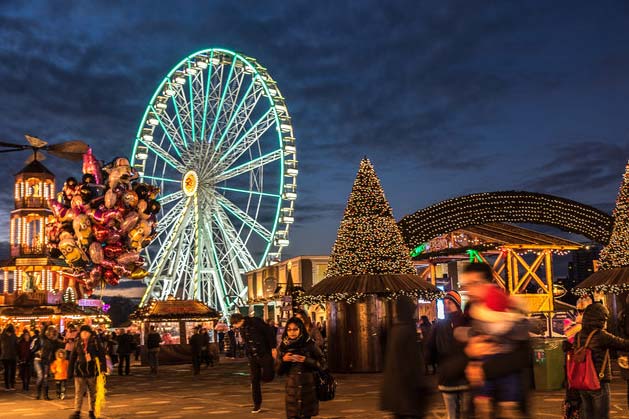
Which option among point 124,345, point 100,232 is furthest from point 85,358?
point 124,345

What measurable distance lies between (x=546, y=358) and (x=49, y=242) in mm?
8400

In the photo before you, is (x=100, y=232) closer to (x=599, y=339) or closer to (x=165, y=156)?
(x=599, y=339)

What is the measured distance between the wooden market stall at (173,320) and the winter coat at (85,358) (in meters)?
18.2

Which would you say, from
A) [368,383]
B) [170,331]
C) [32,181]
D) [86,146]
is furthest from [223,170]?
[86,146]

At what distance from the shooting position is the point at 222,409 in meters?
13.5

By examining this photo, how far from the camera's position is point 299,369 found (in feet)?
29.0

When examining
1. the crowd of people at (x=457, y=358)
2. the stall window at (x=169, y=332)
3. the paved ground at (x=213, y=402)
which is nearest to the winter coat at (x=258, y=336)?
the crowd of people at (x=457, y=358)

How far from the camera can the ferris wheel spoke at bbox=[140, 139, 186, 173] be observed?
3538 cm

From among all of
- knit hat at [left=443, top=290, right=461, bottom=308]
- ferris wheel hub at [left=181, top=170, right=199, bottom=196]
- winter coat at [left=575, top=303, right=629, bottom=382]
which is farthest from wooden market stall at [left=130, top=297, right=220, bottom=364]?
winter coat at [left=575, top=303, right=629, bottom=382]

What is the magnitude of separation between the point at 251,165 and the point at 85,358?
2360 cm

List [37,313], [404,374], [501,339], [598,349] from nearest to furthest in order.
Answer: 1. [501,339]
2. [404,374]
3. [598,349]
4. [37,313]

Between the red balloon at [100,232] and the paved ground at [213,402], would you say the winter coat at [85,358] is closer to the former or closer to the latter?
the paved ground at [213,402]

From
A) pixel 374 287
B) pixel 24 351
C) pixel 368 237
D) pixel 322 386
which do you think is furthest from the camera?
pixel 24 351

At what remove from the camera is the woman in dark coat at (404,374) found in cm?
594
